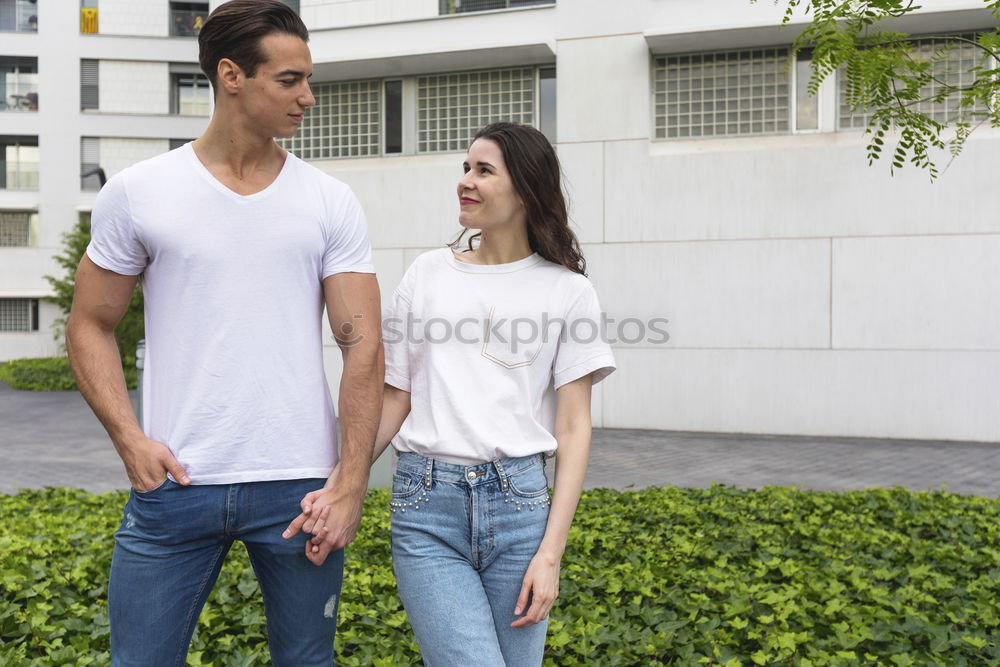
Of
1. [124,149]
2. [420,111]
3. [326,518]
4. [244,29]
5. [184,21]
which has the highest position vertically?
[184,21]

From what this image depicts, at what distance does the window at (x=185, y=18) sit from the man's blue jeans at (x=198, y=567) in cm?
3852

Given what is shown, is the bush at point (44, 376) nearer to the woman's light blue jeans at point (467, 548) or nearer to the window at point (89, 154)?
the window at point (89, 154)

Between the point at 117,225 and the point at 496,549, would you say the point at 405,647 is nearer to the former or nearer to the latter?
the point at 496,549

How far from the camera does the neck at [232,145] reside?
219 cm

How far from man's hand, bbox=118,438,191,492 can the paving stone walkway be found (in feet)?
23.4

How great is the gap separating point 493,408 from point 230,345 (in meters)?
0.64

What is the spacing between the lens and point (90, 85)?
119ft

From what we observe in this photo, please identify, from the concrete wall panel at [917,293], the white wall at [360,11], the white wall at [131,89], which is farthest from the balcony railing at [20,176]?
the concrete wall panel at [917,293]

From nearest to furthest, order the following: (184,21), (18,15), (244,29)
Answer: (244,29)
(184,21)
(18,15)

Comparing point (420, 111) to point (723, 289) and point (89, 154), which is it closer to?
point (723, 289)

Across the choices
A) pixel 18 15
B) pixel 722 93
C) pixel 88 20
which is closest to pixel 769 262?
pixel 722 93

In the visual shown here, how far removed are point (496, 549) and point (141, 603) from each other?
0.83m

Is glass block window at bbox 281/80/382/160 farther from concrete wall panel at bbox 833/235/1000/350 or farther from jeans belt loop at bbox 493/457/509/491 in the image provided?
jeans belt loop at bbox 493/457/509/491

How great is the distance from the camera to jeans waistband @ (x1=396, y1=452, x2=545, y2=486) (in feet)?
7.47
